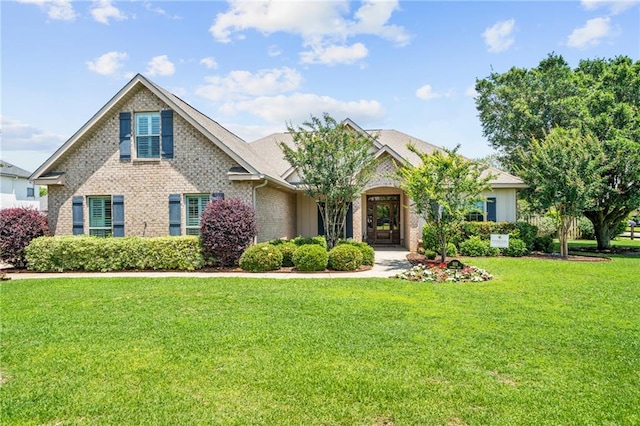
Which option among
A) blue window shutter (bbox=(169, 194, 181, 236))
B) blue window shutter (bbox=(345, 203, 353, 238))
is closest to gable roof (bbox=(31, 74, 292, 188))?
blue window shutter (bbox=(169, 194, 181, 236))

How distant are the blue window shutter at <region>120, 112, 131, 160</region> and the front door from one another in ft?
39.3

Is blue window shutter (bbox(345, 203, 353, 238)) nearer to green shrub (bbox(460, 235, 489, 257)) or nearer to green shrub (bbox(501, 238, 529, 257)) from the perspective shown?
green shrub (bbox(460, 235, 489, 257))

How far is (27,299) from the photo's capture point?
8914mm

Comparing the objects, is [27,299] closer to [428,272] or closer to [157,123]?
[157,123]

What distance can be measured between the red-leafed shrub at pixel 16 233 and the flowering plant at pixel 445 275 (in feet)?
42.3

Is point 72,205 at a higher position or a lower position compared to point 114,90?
lower

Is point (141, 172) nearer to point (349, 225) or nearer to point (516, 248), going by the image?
point (349, 225)

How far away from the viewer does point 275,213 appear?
18125 mm

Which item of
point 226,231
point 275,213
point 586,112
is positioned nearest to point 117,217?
point 226,231

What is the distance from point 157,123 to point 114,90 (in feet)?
6.82

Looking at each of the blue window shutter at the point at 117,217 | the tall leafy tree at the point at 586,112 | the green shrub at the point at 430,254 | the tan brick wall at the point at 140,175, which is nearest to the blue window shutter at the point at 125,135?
the tan brick wall at the point at 140,175

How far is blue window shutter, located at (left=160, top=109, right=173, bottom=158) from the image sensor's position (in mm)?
15242

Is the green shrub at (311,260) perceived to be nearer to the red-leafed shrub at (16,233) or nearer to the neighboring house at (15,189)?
the red-leafed shrub at (16,233)

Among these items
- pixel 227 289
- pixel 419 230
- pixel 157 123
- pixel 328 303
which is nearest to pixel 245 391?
pixel 328 303
